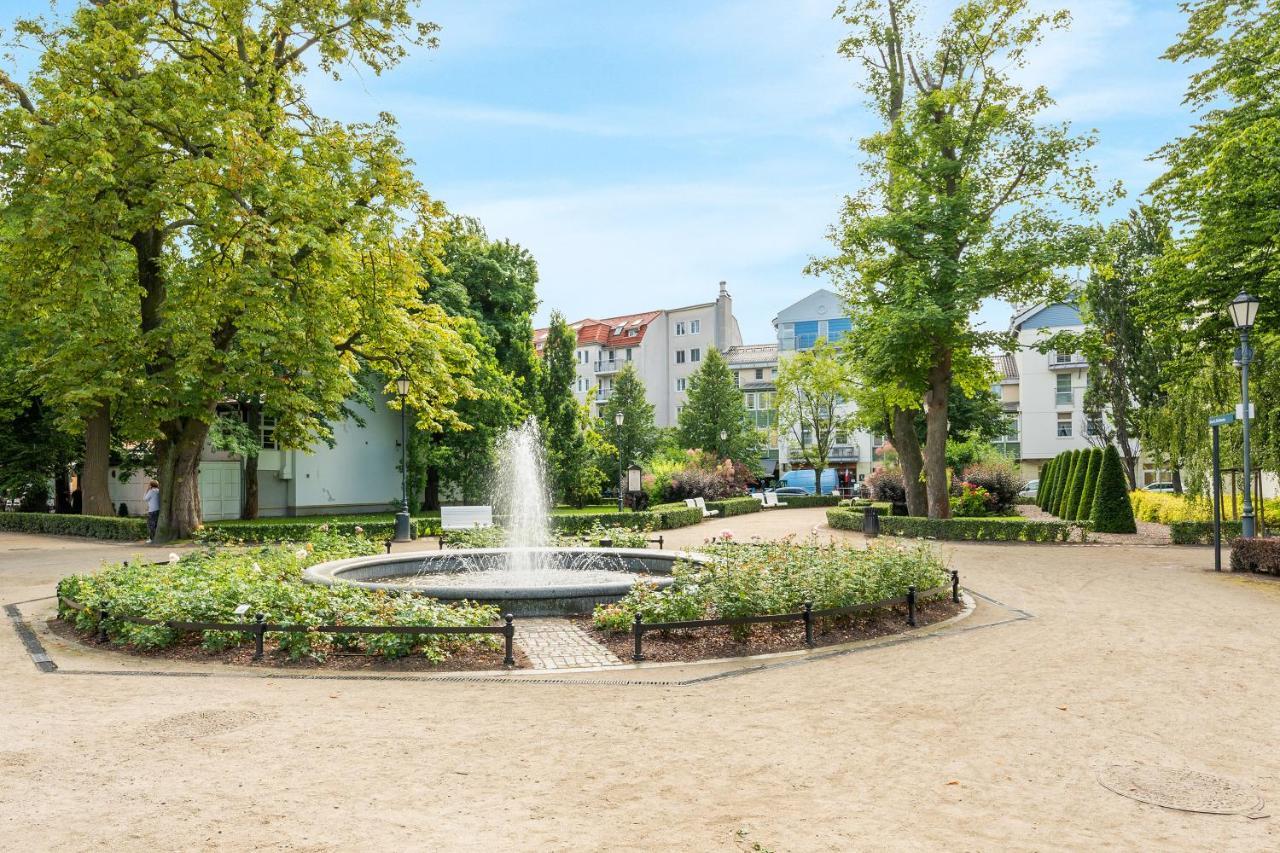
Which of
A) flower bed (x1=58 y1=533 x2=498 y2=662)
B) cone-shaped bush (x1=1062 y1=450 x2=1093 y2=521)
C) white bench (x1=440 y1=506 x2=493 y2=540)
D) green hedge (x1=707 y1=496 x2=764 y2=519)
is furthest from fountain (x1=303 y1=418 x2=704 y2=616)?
cone-shaped bush (x1=1062 y1=450 x2=1093 y2=521)

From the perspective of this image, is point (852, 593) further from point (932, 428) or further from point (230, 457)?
point (230, 457)

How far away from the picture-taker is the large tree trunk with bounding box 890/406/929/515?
28.9 metres

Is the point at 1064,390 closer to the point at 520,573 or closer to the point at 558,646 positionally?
the point at 520,573

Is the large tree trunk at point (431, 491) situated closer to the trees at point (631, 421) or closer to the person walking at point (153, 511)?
the trees at point (631, 421)

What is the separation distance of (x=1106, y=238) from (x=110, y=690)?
2562 cm

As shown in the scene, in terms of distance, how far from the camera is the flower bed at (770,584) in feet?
33.2

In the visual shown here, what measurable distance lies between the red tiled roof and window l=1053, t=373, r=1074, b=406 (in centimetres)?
3018

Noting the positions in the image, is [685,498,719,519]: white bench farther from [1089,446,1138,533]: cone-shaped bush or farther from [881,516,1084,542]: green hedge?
[1089,446,1138,533]: cone-shaped bush

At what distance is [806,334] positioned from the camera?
6806 cm

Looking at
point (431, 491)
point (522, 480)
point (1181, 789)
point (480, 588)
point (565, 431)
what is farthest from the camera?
point (565, 431)

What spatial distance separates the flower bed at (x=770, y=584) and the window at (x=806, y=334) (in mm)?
55997

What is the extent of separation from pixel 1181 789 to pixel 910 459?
952 inches

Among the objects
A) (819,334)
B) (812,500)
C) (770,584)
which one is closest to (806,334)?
(819,334)

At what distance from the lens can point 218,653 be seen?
9.34m
